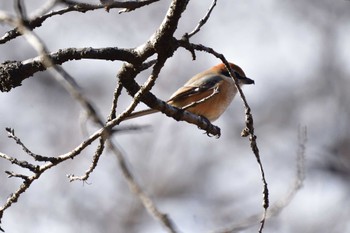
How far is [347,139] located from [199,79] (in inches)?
189

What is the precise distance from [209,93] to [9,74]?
3.88 m

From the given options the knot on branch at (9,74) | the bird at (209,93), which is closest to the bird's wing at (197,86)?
the bird at (209,93)

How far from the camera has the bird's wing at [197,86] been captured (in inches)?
256

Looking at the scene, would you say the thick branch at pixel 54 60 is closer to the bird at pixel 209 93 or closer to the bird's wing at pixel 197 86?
the bird at pixel 209 93

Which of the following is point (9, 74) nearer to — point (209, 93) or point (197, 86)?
point (197, 86)

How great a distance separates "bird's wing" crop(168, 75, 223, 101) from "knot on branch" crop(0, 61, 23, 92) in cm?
339

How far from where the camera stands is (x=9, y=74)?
10.1ft

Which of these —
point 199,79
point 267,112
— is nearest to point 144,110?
point 199,79

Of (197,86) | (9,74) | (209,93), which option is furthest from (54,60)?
(209,93)

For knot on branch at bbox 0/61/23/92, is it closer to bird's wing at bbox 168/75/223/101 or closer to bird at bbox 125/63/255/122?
bird at bbox 125/63/255/122

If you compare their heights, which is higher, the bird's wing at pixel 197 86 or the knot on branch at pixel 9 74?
the bird's wing at pixel 197 86

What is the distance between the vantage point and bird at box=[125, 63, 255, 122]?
625 cm

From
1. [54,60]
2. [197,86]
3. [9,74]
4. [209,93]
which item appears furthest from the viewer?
[209,93]

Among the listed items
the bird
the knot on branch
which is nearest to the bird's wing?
the bird
